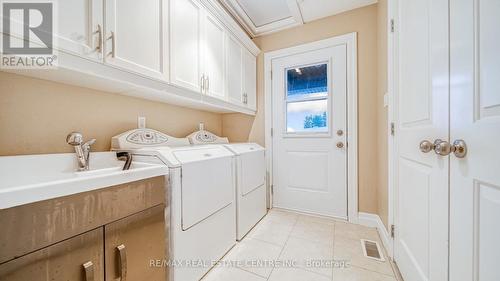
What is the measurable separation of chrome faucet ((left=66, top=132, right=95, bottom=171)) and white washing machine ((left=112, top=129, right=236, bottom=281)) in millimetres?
200

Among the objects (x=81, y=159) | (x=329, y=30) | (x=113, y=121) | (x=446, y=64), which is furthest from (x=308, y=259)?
(x=329, y=30)

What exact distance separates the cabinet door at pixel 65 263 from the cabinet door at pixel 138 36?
0.89m

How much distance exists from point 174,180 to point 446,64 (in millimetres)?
1462

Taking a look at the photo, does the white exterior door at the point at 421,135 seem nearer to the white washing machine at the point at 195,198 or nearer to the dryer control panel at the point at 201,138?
the white washing machine at the point at 195,198

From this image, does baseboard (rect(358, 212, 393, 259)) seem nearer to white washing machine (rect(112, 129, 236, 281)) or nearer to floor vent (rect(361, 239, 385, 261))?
floor vent (rect(361, 239, 385, 261))

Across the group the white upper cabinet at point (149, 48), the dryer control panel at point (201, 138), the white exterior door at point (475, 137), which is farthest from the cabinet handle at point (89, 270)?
the white exterior door at point (475, 137)

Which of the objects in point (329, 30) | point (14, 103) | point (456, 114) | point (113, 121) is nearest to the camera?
point (456, 114)

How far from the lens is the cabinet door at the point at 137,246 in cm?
84

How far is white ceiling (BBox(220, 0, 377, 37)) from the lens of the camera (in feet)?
6.76

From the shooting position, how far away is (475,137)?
64cm

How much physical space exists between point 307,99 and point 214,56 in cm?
128

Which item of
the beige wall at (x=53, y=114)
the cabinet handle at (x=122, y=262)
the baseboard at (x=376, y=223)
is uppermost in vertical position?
the beige wall at (x=53, y=114)

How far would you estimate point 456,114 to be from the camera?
2.42 ft

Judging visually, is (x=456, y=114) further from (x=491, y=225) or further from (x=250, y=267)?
(x=250, y=267)
